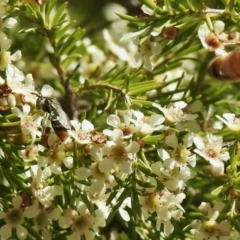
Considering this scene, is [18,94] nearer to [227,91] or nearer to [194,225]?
[194,225]

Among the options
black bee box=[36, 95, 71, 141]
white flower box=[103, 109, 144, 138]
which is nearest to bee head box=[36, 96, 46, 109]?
black bee box=[36, 95, 71, 141]

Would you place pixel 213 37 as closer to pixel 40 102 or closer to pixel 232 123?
pixel 232 123

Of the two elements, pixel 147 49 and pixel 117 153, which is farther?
pixel 147 49

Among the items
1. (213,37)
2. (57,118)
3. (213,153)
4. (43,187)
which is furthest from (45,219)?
(213,37)

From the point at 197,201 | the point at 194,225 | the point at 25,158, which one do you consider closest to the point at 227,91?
the point at 197,201

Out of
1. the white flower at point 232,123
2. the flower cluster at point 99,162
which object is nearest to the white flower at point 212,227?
the flower cluster at point 99,162

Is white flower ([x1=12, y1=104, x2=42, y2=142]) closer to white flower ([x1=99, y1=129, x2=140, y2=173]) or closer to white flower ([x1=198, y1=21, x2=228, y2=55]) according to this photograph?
white flower ([x1=99, y1=129, x2=140, y2=173])

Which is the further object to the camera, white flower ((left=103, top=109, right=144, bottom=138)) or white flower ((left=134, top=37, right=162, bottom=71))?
white flower ((left=134, top=37, right=162, bottom=71))

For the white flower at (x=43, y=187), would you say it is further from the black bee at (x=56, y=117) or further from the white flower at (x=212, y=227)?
the white flower at (x=212, y=227)
